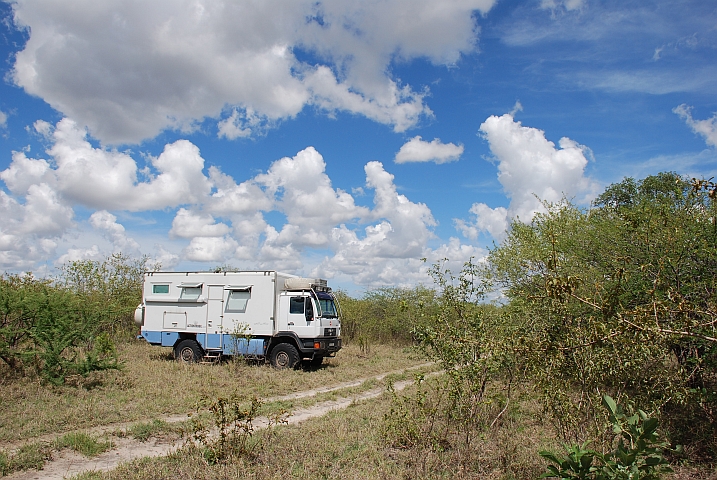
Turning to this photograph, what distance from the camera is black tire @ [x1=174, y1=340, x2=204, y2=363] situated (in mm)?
15516

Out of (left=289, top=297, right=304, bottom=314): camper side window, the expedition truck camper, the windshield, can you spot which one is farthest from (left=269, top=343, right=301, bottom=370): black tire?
the windshield

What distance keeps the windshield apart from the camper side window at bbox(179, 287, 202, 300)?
4.13 meters

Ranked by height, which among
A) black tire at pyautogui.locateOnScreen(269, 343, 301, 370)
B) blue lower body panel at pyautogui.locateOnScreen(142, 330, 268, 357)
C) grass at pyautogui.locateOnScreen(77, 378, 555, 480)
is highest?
blue lower body panel at pyautogui.locateOnScreen(142, 330, 268, 357)

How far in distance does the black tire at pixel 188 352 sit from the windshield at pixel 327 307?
13.8 feet

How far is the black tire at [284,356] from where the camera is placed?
14.6 meters

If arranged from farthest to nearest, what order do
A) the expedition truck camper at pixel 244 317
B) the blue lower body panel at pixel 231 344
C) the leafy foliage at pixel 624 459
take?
1. the blue lower body panel at pixel 231 344
2. the expedition truck camper at pixel 244 317
3. the leafy foliage at pixel 624 459

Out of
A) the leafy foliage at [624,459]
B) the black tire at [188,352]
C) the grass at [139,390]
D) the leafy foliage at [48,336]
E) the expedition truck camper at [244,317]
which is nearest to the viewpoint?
the leafy foliage at [624,459]

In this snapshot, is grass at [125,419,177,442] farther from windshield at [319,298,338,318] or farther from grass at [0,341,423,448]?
windshield at [319,298,338,318]

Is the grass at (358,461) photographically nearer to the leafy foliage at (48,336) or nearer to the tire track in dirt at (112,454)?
the tire track in dirt at (112,454)

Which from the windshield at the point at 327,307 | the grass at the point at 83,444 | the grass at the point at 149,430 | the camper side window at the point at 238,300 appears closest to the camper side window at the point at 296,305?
the windshield at the point at 327,307

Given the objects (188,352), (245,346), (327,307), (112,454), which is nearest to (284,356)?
(245,346)

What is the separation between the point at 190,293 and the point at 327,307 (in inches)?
183

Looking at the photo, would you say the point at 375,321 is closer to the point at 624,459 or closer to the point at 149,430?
the point at 149,430

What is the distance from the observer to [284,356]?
14875 millimetres
